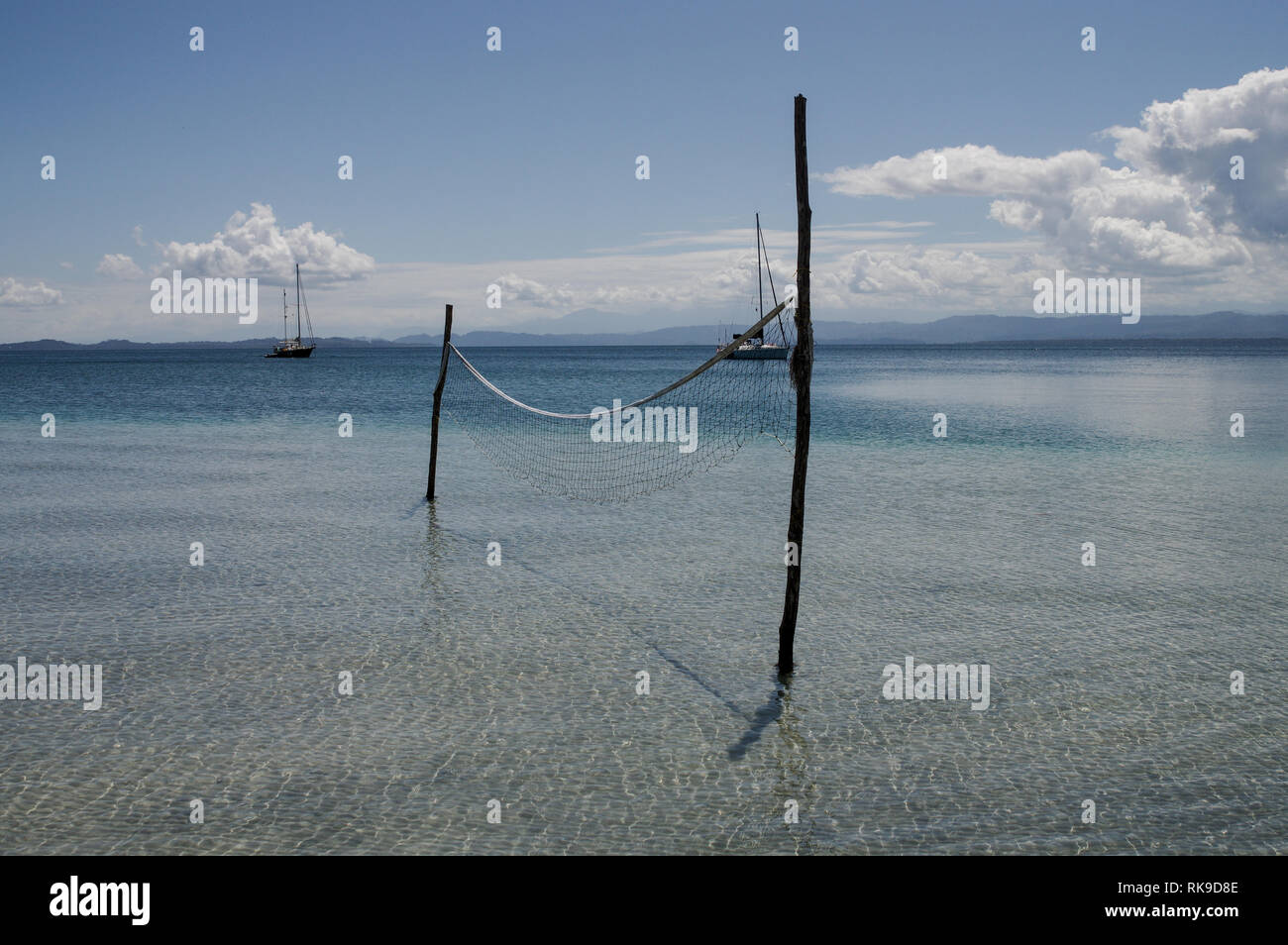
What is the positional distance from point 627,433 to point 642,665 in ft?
110

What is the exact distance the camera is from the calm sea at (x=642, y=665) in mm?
8164

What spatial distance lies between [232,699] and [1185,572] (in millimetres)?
14077

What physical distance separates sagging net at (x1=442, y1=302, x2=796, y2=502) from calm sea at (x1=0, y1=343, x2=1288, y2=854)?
8.19 feet

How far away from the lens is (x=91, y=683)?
10.9m

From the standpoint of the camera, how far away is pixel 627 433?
45312mm

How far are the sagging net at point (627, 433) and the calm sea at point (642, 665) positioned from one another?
8.19ft

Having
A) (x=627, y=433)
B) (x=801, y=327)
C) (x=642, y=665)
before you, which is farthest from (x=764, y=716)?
(x=627, y=433)

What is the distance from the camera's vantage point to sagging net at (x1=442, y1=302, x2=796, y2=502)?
2534cm

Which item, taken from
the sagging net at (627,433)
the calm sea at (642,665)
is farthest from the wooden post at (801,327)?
the calm sea at (642,665)

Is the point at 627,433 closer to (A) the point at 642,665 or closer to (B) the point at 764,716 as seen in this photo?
(A) the point at 642,665

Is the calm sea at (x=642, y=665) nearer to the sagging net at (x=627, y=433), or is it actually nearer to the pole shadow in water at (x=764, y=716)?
the pole shadow in water at (x=764, y=716)
